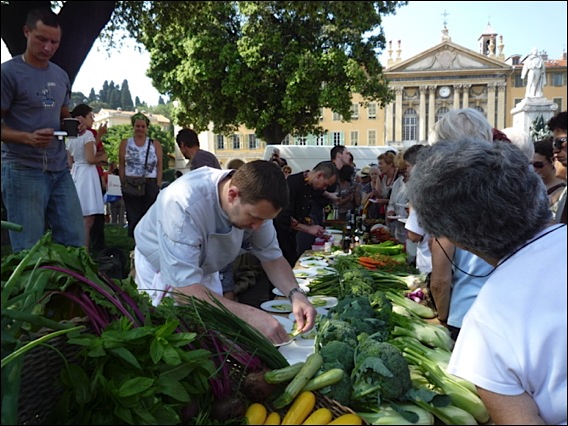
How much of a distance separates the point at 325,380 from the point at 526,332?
553 mm

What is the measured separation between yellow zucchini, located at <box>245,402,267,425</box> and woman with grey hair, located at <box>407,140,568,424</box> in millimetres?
→ 528

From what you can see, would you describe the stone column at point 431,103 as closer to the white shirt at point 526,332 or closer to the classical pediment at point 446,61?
the classical pediment at point 446,61

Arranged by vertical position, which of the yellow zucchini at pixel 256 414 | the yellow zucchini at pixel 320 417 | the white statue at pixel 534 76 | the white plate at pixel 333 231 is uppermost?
the white statue at pixel 534 76

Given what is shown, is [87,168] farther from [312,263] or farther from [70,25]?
[312,263]

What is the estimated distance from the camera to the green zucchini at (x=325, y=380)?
150 centimetres

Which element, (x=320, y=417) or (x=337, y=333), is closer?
(x=320, y=417)

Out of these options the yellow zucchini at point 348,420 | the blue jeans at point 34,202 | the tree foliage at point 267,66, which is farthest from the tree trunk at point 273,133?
the yellow zucchini at point 348,420

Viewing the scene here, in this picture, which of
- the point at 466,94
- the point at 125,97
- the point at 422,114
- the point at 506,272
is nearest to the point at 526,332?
the point at 506,272

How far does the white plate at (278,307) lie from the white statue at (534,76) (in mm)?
18335

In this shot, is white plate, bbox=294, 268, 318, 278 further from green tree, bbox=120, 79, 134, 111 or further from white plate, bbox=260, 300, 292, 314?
green tree, bbox=120, 79, 134, 111

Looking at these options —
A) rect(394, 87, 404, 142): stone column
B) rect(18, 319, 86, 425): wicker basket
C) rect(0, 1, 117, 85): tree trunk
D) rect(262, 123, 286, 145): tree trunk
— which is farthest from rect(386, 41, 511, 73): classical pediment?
rect(18, 319, 86, 425): wicker basket

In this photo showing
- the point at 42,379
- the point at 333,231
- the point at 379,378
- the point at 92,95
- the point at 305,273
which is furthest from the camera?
the point at 92,95

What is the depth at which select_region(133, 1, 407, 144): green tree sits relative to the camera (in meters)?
20.9

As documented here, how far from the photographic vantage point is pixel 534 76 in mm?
19641
